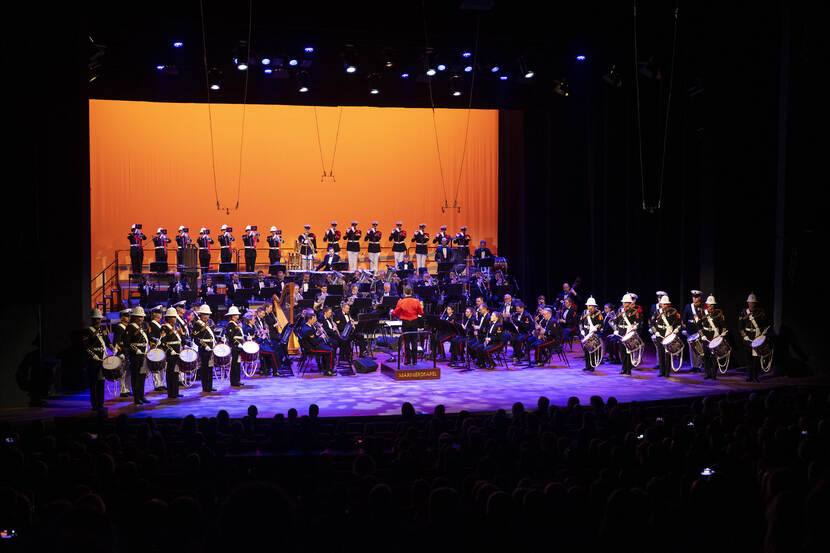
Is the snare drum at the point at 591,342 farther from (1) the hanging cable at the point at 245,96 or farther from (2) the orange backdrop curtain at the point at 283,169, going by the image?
(2) the orange backdrop curtain at the point at 283,169

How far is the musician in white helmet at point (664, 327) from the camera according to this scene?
52.1 feet

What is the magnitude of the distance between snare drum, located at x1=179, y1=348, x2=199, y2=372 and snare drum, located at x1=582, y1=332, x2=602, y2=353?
835cm

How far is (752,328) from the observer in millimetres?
15414

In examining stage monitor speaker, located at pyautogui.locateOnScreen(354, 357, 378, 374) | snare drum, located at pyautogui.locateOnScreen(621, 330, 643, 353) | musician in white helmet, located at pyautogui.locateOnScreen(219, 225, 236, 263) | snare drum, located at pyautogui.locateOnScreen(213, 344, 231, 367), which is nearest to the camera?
snare drum, located at pyautogui.locateOnScreen(213, 344, 231, 367)

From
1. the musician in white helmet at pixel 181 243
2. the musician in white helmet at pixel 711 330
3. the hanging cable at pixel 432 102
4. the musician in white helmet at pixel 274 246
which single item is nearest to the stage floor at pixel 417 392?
the musician in white helmet at pixel 711 330

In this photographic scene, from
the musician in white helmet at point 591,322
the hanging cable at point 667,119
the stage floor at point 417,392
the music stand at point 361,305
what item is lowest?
the stage floor at point 417,392

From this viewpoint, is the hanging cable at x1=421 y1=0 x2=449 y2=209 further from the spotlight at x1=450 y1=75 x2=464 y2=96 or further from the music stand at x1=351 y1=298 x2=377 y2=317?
the music stand at x1=351 y1=298 x2=377 y2=317

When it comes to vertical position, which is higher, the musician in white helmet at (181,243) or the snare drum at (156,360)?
the musician in white helmet at (181,243)

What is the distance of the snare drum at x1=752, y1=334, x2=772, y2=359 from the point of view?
14946 millimetres

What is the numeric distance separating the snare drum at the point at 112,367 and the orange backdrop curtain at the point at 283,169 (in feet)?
A: 42.3

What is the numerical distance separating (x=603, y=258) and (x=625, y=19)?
708 cm

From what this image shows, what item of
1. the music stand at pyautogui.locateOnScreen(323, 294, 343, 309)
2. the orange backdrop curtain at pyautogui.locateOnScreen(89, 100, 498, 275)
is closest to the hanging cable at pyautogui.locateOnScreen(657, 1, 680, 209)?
the music stand at pyautogui.locateOnScreen(323, 294, 343, 309)

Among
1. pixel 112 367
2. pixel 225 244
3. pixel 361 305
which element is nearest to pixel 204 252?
pixel 225 244

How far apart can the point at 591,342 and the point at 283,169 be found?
48.6ft
